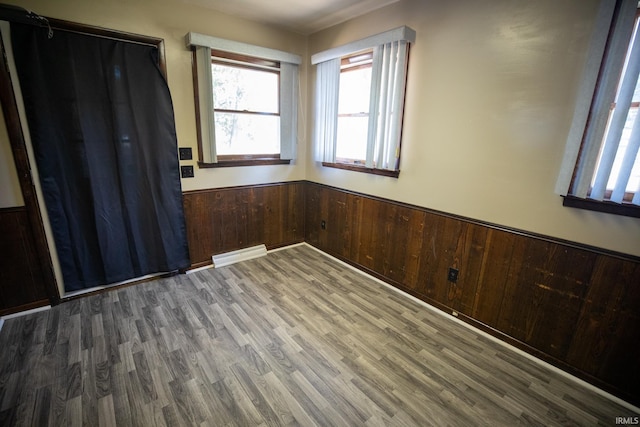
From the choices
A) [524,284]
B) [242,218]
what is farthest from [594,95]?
[242,218]

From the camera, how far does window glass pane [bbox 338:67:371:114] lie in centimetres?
283

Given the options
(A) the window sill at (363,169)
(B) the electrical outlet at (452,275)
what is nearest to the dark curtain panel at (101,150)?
(A) the window sill at (363,169)

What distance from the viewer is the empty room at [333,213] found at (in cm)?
160

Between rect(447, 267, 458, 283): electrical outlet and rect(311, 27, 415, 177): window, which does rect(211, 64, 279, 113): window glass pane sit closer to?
rect(311, 27, 415, 177): window

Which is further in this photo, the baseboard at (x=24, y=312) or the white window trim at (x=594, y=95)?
the baseboard at (x=24, y=312)

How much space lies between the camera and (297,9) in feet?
8.87

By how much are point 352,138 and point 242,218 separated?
1583 mm

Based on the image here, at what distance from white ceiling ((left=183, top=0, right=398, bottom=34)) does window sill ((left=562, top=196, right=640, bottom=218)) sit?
2.09 m

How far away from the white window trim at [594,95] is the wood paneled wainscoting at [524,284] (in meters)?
0.43

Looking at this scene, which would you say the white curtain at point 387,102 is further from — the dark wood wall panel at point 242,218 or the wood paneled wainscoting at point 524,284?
the dark wood wall panel at point 242,218

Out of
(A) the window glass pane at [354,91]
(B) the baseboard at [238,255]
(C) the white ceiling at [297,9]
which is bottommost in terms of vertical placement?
(B) the baseboard at [238,255]

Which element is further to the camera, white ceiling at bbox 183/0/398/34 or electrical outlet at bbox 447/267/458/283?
white ceiling at bbox 183/0/398/34

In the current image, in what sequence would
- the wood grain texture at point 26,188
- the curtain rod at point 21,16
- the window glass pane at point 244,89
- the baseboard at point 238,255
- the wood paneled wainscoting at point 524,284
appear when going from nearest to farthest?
the wood paneled wainscoting at point 524,284, the curtain rod at point 21,16, the wood grain texture at point 26,188, the window glass pane at point 244,89, the baseboard at point 238,255

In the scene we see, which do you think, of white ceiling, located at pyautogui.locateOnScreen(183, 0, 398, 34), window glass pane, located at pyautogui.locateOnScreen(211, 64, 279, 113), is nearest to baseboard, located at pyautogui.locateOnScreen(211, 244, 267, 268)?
window glass pane, located at pyautogui.locateOnScreen(211, 64, 279, 113)
